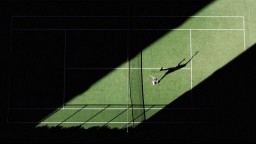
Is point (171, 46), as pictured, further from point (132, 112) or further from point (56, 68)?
point (56, 68)

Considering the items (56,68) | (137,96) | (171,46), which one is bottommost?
(137,96)

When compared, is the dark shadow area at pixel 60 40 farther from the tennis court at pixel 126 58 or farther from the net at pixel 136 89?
the net at pixel 136 89

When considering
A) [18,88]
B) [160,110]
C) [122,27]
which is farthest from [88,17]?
[160,110]

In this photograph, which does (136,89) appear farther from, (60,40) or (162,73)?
(60,40)

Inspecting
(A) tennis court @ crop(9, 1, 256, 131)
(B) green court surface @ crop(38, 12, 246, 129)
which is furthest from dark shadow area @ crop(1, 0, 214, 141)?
(B) green court surface @ crop(38, 12, 246, 129)

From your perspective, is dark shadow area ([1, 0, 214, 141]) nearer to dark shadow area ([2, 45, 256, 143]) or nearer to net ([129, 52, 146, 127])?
net ([129, 52, 146, 127])

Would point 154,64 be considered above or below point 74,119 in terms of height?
above

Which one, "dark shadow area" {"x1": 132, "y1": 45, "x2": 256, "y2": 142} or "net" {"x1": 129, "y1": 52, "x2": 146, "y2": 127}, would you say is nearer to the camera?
"dark shadow area" {"x1": 132, "y1": 45, "x2": 256, "y2": 142}
